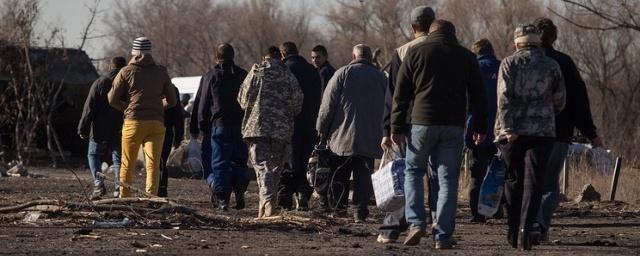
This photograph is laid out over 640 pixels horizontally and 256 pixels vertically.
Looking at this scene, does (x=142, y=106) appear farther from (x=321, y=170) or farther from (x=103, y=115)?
(x=103, y=115)

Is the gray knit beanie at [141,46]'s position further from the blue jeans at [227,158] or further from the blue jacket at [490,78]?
the blue jacket at [490,78]

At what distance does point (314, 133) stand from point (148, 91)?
194cm

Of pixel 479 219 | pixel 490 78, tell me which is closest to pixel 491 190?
pixel 479 219

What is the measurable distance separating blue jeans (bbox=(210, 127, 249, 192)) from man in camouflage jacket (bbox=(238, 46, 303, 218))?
4.61ft

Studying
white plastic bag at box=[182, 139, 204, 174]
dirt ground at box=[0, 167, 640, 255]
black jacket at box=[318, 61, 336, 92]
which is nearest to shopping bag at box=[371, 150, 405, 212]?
dirt ground at box=[0, 167, 640, 255]

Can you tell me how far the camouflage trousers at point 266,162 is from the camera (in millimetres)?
13766

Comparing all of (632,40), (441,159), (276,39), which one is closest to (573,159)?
(441,159)

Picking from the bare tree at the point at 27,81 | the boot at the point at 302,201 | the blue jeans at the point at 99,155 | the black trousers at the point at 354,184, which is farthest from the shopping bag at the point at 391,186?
the bare tree at the point at 27,81

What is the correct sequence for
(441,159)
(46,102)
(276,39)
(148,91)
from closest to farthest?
1. (441,159)
2. (148,91)
3. (46,102)
4. (276,39)

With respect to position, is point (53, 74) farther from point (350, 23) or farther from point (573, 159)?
point (350, 23)

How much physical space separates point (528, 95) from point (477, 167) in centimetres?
354

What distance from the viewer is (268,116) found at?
1369 centimetres

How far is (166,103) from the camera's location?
15.5 meters

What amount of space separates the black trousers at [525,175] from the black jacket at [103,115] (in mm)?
6528
